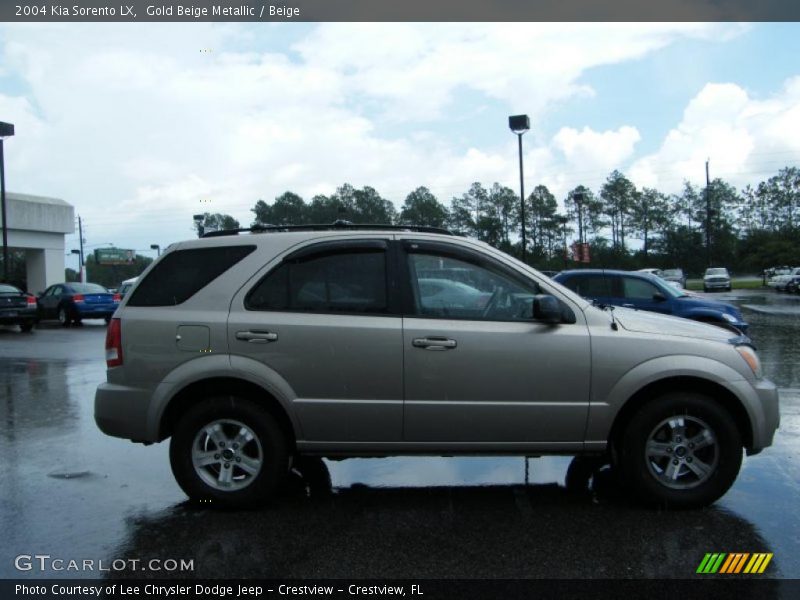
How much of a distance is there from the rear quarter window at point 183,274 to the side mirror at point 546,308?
2.03 metres

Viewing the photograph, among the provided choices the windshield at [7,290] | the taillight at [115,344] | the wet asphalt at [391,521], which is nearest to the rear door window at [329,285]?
the taillight at [115,344]

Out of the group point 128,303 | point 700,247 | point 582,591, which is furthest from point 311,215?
point 700,247

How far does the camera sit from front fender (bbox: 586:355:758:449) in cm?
449

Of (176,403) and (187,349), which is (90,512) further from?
(187,349)

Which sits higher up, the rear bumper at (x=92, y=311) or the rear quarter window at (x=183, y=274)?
the rear quarter window at (x=183, y=274)

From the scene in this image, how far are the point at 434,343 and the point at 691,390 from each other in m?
1.80

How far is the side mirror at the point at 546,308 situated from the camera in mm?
4455

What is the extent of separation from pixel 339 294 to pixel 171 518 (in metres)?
1.88

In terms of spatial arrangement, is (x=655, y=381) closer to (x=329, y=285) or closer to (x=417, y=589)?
(x=417, y=589)

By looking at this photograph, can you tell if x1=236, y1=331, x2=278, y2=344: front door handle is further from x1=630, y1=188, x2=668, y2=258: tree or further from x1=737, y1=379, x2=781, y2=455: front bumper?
x1=630, y1=188, x2=668, y2=258: tree

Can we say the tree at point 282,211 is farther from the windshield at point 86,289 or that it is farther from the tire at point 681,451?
the tire at point 681,451

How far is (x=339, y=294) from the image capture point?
185 inches

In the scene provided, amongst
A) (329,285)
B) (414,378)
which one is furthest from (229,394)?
(414,378)

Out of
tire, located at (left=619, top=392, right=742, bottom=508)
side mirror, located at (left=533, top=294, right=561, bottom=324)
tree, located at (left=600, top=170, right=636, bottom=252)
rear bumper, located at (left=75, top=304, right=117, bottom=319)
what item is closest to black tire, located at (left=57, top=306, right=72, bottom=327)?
rear bumper, located at (left=75, top=304, right=117, bottom=319)
